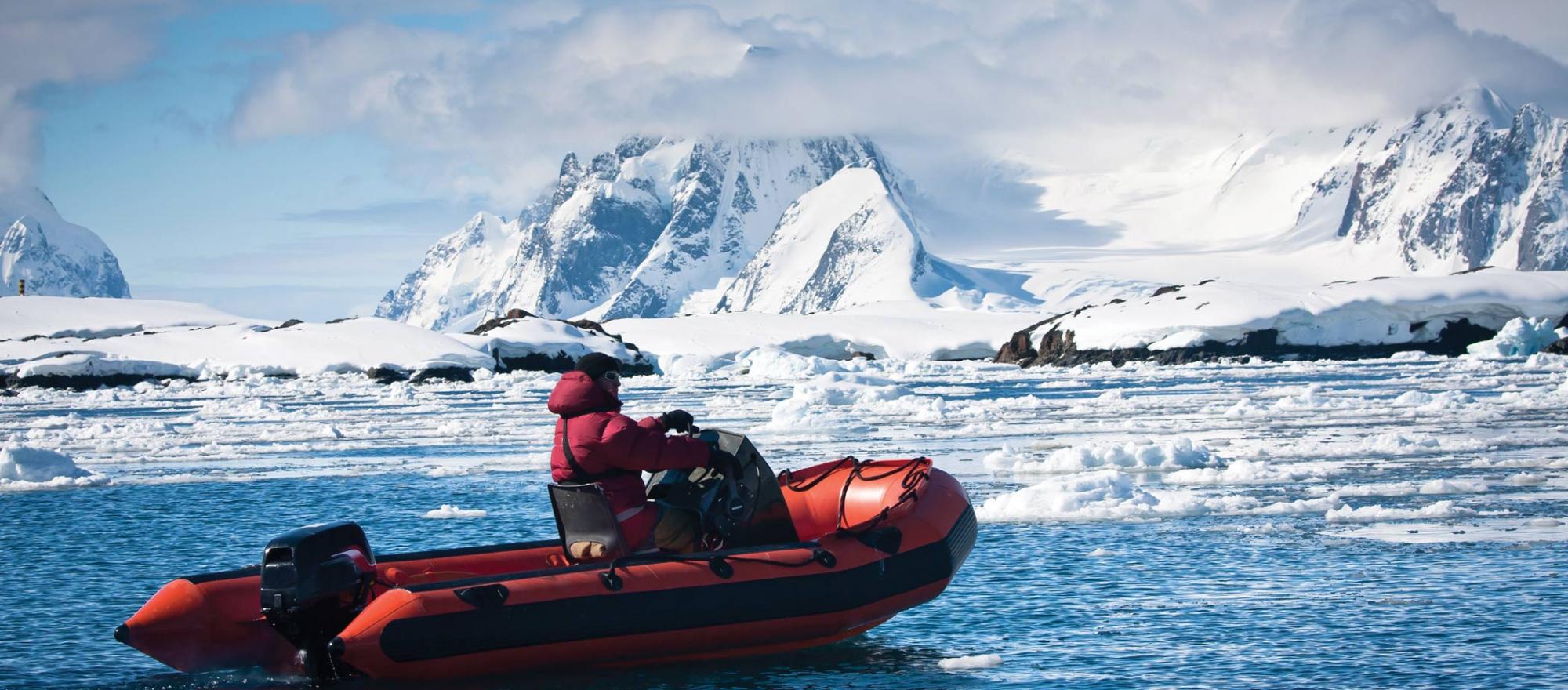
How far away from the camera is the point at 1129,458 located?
18.9 m

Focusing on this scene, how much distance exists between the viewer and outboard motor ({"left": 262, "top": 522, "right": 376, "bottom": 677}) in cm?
864

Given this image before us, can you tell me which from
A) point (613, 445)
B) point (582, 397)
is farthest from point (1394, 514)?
point (582, 397)

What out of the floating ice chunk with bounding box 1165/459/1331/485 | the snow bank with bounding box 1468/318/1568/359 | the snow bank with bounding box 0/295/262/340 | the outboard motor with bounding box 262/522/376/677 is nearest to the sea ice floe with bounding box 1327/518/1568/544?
the floating ice chunk with bounding box 1165/459/1331/485

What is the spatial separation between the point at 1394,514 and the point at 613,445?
8.39 meters

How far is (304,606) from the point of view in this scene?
8711mm

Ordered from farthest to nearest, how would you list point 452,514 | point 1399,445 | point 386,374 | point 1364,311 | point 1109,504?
point 1364,311 < point 386,374 < point 1399,445 < point 452,514 < point 1109,504

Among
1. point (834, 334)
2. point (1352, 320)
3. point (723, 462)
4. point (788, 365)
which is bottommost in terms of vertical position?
point (723, 462)

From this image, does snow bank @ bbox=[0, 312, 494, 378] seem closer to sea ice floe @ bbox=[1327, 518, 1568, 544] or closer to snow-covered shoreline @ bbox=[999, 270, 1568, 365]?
snow-covered shoreline @ bbox=[999, 270, 1568, 365]

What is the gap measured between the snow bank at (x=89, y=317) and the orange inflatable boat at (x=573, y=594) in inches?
4365

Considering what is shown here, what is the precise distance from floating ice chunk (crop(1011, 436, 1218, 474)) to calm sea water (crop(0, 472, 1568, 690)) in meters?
4.49

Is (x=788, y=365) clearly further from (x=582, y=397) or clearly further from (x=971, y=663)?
(x=971, y=663)

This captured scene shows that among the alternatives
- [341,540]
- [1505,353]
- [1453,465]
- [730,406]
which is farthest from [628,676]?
[1505,353]

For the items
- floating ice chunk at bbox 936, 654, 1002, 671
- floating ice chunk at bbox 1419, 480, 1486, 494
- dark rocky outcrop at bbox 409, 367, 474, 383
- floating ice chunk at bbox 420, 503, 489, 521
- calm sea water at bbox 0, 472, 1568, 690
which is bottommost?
floating ice chunk at bbox 936, 654, 1002, 671

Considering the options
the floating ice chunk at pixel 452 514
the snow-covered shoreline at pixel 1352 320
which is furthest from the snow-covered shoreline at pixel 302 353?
the floating ice chunk at pixel 452 514
